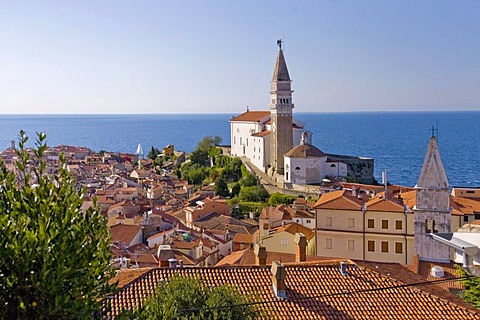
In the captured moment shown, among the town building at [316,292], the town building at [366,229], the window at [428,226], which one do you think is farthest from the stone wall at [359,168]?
the town building at [316,292]

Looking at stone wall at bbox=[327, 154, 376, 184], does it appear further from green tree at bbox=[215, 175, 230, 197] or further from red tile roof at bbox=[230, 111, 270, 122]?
red tile roof at bbox=[230, 111, 270, 122]

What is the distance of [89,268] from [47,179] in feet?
3.34

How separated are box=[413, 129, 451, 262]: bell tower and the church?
92.5 feet

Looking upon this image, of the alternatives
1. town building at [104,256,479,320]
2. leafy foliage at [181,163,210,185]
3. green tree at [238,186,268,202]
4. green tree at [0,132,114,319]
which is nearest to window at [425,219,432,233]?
A: town building at [104,256,479,320]

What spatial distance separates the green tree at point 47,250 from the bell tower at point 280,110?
4676cm

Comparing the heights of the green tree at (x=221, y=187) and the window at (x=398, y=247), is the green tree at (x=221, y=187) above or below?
below

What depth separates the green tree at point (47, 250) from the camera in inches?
201

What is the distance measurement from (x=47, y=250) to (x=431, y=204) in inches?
615

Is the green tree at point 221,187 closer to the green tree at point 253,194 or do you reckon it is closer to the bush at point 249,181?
the bush at point 249,181

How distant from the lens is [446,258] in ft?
57.7

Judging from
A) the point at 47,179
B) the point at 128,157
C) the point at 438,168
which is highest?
the point at 47,179

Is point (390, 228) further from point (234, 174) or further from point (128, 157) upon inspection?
point (128, 157)

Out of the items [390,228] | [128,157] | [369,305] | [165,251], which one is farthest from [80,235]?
[128,157]

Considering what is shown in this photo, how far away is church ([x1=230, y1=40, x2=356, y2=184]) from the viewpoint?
155 ft
